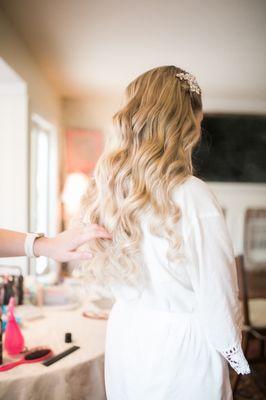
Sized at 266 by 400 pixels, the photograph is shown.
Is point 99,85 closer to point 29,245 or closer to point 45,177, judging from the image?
point 45,177

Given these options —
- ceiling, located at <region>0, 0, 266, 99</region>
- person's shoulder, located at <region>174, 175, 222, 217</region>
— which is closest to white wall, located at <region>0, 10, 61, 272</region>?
ceiling, located at <region>0, 0, 266, 99</region>

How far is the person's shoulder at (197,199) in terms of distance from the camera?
938 millimetres

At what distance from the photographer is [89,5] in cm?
177

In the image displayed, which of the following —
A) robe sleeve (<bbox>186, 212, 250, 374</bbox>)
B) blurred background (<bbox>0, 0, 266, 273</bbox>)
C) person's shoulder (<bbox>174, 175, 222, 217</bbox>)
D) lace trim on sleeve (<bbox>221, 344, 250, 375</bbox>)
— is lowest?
lace trim on sleeve (<bbox>221, 344, 250, 375</bbox>)

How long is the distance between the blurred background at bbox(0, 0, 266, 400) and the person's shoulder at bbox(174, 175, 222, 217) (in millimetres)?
454

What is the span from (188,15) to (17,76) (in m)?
1.08

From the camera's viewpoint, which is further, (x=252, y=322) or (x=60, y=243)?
(x=252, y=322)

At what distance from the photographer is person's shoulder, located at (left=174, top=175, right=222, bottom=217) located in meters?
0.94

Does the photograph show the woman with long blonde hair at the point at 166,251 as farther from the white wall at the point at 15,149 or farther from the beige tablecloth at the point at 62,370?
the white wall at the point at 15,149

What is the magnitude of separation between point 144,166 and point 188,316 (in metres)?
0.46

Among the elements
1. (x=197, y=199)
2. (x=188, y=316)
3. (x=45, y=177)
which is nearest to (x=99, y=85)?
(x=45, y=177)

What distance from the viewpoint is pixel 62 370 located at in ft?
4.09

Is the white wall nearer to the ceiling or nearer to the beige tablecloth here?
the ceiling

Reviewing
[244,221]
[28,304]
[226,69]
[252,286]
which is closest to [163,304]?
[28,304]
